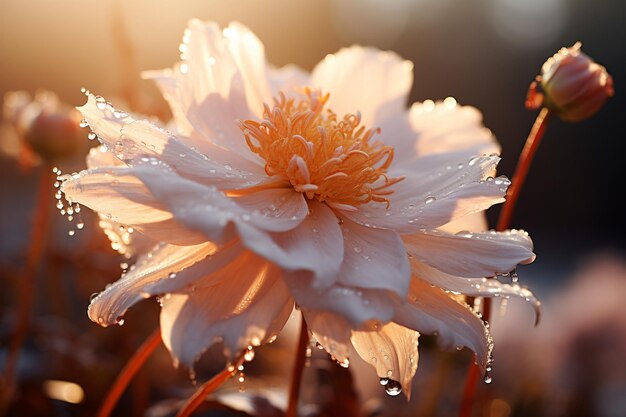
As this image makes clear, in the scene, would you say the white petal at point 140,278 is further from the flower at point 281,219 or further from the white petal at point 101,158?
the white petal at point 101,158

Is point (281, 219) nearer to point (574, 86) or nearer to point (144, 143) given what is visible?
point (144, 143)

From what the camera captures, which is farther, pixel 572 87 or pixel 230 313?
pixel 572 87

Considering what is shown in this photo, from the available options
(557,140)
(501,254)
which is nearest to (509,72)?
(557,140)

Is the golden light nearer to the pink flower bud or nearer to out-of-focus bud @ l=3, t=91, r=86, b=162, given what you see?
out-of-focus bud @ l=3, t=91, r=86, b=162

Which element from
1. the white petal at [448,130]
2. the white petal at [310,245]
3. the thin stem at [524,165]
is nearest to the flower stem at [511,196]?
the thin stem at [524,165]

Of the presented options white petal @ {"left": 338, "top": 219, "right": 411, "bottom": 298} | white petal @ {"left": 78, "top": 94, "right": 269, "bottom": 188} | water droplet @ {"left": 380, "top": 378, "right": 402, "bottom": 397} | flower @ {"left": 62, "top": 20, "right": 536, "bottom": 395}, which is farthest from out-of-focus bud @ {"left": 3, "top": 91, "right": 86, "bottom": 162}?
water droplet @ {"left": 380, "top": 378, "right": 402, "bottom": 397}

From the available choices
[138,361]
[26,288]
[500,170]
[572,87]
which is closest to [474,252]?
[572,87]

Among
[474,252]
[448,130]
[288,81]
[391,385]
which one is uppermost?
[288,81]

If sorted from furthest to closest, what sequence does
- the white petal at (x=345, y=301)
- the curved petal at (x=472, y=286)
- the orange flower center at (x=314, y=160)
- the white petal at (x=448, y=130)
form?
the white petal at (x=448, y=130), the orange flower center at (x=314, y=160), the curved petal at (x=472, y=286), the white petal at (x=345, y=301)
